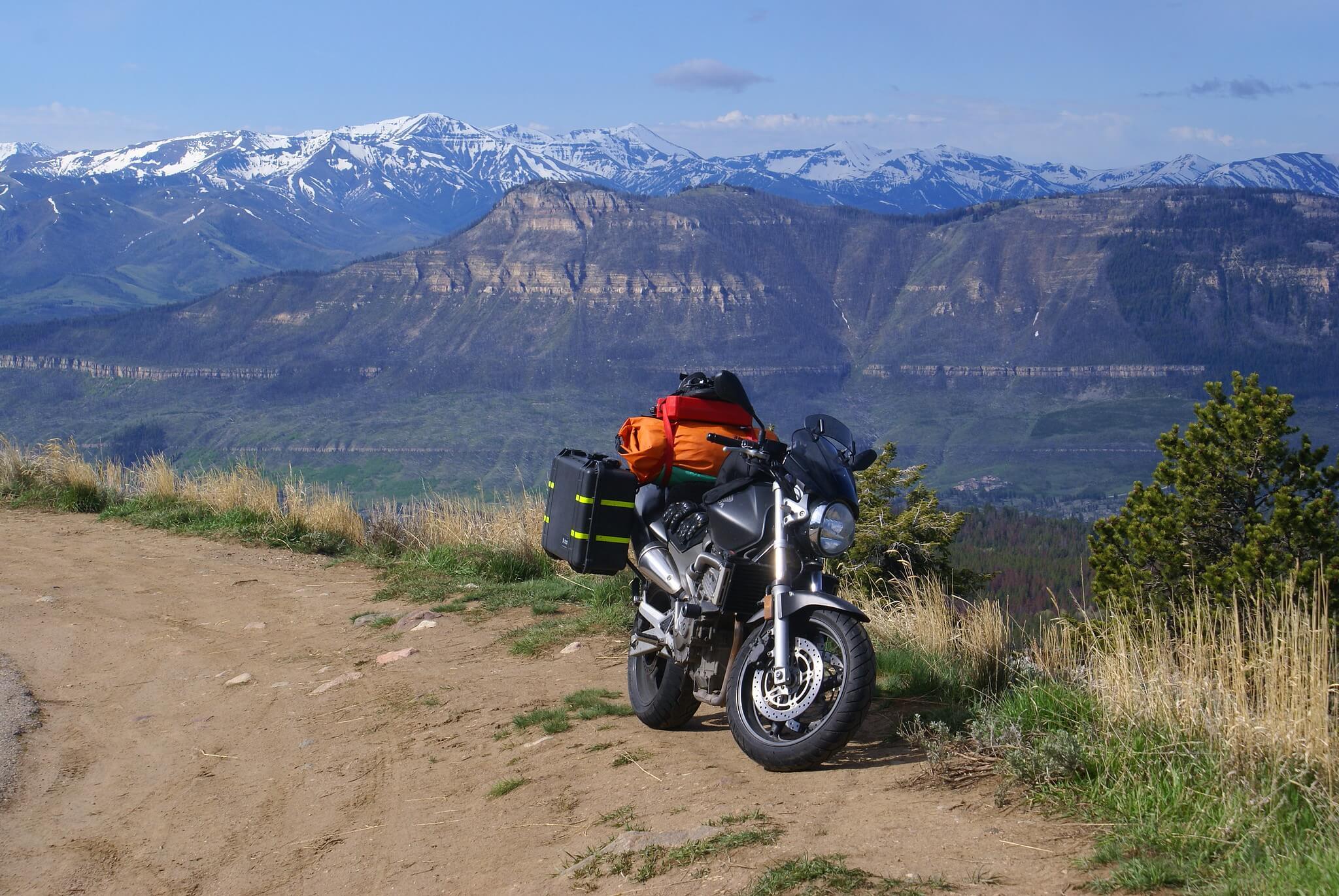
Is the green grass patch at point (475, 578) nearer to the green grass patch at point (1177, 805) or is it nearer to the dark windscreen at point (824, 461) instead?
the dark windscreen at point (824, 461)

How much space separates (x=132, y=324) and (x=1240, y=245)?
175 metres

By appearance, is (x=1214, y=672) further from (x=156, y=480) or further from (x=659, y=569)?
(x=156, y=480)

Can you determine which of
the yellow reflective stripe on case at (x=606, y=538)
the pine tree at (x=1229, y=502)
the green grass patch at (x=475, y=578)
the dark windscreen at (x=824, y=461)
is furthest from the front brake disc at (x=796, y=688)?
the pine tree at (x=1229, y=502)

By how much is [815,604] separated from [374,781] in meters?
2.38

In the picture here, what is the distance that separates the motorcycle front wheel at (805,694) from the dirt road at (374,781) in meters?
0.14

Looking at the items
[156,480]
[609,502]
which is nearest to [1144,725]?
[609,502]

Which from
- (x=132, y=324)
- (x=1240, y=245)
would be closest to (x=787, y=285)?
(x=1240, y=245)

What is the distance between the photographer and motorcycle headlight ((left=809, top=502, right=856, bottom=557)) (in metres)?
4.78

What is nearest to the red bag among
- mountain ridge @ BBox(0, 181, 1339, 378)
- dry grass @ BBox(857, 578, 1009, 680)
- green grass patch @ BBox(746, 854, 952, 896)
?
dry grass @ BBox(857, 578, 1009, 680)

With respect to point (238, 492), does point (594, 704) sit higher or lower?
lower

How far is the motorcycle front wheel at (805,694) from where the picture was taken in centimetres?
451

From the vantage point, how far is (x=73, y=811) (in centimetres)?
550

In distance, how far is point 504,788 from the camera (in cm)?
511

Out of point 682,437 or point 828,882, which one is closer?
point 828,882
